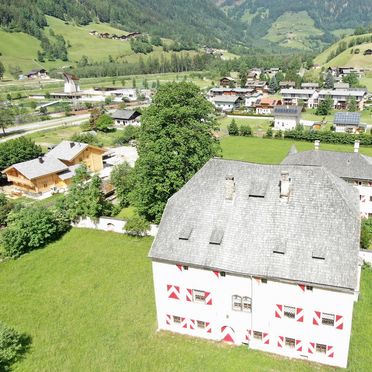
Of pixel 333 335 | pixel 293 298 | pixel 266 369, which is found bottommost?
pixel 266 369

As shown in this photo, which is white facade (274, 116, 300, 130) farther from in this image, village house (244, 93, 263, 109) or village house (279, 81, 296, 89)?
village house (279, 81, 296, 89)

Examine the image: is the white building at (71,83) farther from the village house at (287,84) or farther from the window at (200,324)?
the window at (200,324)

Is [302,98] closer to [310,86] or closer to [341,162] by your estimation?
[310,86]

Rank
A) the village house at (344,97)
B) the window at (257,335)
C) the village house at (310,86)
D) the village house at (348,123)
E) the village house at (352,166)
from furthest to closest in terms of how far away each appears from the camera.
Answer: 1. the village house at (310,86)
2. the village house at (344,97)
3. the village house at (348,123)
4. the village house at (352,166)
5. the window at (257,335)

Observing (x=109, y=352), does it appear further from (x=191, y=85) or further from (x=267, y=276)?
(x=191, y=85)

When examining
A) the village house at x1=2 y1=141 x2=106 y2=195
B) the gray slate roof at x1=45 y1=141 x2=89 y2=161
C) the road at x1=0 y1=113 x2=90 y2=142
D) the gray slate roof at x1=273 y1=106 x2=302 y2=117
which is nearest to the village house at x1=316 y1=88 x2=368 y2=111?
the gray slate roof at x1=273 y1=106 x2=302 y2=117

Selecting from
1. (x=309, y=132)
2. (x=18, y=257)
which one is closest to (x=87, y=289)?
(x=18, y=257)

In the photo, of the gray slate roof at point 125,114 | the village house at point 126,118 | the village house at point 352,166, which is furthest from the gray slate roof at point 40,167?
the gray slate roof at point 125,114
